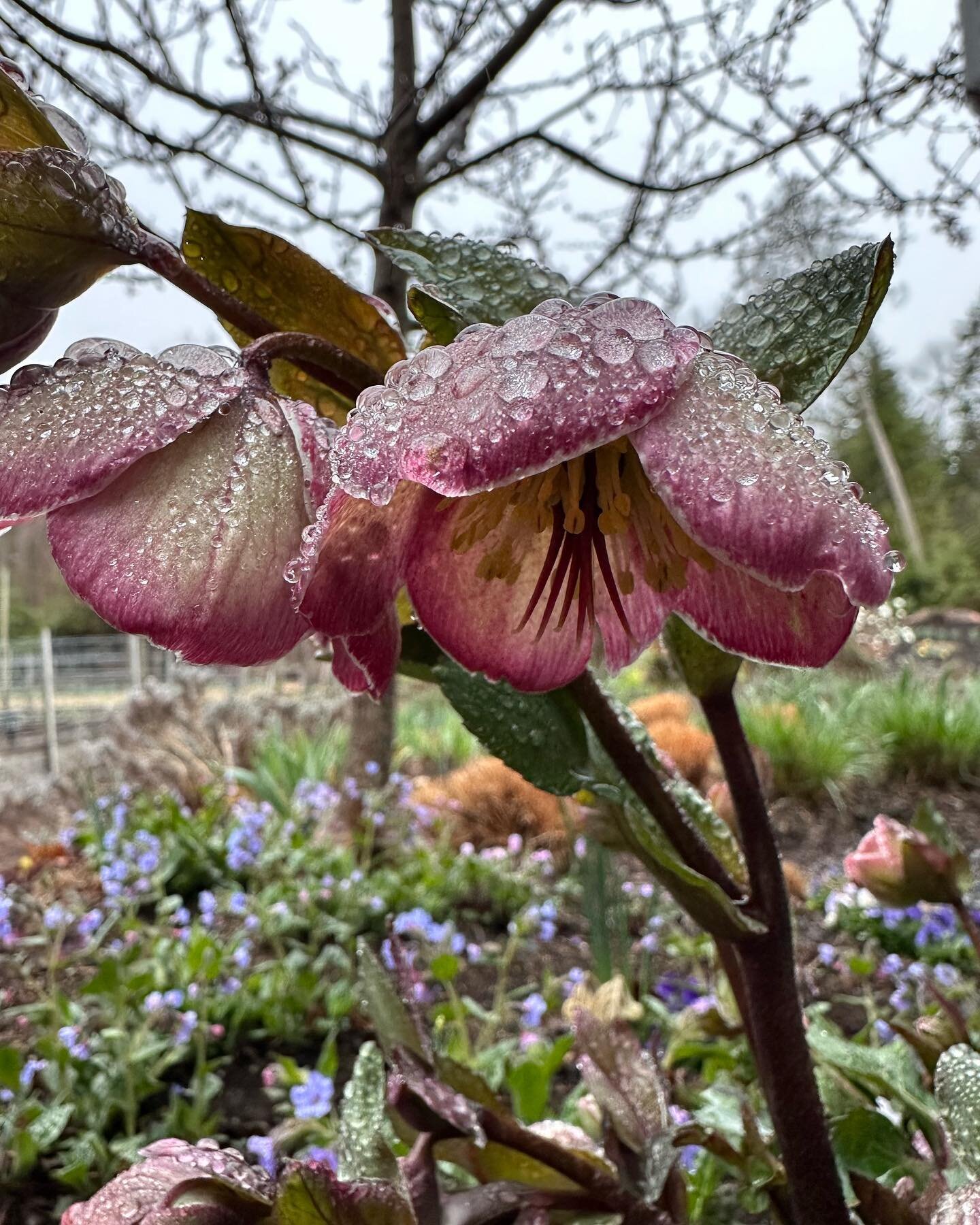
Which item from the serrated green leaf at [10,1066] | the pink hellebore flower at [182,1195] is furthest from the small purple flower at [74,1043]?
the pink hellebore flower at [182,1195]

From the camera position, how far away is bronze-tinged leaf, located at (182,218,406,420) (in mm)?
310

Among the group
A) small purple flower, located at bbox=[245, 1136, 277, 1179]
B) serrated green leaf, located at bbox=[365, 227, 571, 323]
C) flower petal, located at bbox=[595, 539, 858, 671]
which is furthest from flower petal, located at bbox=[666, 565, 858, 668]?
small purple flower, located at bbox=[245, 1136, 277, 1179]

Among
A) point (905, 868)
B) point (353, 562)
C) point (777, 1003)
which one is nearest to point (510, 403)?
point (353, 562)

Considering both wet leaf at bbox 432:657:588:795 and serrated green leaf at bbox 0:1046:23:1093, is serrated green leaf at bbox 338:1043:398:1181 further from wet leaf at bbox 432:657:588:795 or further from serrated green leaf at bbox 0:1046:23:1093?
serrated green leaf at bbox 0:1046:23:1093

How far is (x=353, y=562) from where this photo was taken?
0.80 feet

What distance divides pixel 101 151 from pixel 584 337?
95.2 inches

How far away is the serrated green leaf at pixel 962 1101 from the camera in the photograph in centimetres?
35

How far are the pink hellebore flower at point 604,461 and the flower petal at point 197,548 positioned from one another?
16 millimetres

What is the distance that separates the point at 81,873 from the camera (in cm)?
204

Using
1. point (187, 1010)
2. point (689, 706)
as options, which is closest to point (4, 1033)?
point (187, 1010)

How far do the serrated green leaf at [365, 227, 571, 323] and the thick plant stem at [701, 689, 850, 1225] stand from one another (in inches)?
6.8

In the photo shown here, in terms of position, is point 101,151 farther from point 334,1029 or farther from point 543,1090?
point 543,1090

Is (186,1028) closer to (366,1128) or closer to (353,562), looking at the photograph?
(366,1128)

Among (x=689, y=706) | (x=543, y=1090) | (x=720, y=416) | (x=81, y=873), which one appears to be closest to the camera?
(x=720, y=416)
